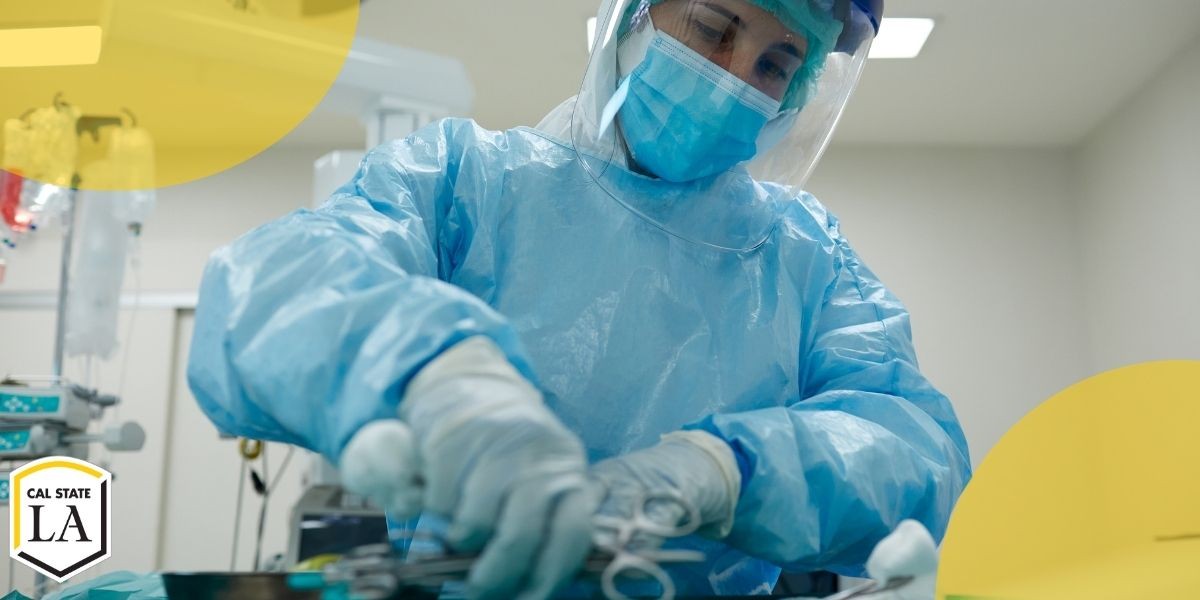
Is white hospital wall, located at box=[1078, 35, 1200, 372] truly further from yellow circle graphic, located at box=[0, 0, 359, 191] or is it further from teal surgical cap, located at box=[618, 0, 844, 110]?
yellow circle graphic, located at box=[0, 0, 359, 191]

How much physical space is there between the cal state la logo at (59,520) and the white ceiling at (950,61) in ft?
8.26

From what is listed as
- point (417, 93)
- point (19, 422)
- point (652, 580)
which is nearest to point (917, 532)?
point (652, 580)

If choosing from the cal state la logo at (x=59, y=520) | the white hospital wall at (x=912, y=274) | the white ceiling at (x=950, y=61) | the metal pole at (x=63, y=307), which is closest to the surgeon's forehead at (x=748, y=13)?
the cal state la logo at (x=59, y=520)

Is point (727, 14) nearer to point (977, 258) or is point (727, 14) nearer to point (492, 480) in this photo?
point (492, 480)

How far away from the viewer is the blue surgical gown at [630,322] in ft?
2.50

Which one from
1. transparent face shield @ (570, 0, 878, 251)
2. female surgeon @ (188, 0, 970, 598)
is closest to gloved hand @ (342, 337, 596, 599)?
female surgeon @ (188, 0, 970, 598)

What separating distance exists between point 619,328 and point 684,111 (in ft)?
0.84

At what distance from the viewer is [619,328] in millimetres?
1073

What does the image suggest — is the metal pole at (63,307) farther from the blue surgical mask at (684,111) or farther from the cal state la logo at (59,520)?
the blue surgical mask at (684,111)

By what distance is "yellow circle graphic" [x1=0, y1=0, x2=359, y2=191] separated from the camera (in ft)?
5.44

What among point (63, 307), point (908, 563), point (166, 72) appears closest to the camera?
point (908, 563)

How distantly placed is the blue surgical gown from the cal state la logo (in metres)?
0.61

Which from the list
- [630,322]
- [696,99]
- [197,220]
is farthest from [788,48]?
[197,220]

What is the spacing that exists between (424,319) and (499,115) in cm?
404
